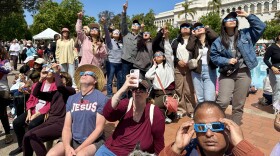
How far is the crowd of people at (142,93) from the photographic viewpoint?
2062 mm

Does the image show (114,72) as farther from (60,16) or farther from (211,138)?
(60,16)

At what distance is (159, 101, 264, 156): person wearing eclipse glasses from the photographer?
1.87m

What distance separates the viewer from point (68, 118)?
354 cm

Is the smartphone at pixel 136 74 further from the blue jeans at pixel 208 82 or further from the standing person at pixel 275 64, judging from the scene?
the standing person at pixel 275 64

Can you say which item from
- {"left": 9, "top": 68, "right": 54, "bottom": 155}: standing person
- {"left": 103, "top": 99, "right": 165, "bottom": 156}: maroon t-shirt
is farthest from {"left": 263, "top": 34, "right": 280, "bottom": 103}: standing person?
{"left": 9, "top": 68, "right": 54, "bottom": 155}: standing person

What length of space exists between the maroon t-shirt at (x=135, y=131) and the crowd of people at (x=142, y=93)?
0.03 ft

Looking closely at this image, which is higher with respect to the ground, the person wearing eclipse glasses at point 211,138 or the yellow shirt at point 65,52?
the yellow shirt at point 65,52

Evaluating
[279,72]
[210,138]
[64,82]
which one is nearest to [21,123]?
[64,82]

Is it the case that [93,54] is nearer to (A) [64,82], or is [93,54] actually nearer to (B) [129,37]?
(B) [129,37]

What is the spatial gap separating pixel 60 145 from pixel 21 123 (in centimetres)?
150

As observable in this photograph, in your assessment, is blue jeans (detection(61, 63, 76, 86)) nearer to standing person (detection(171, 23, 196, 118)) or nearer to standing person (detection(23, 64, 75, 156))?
standing person (detection(171, 23, 196, 118))

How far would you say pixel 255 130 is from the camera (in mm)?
5074

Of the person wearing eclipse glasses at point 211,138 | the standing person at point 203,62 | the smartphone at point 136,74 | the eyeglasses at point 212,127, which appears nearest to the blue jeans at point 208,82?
the standing person at point 203,62

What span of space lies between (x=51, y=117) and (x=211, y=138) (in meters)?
2.83
